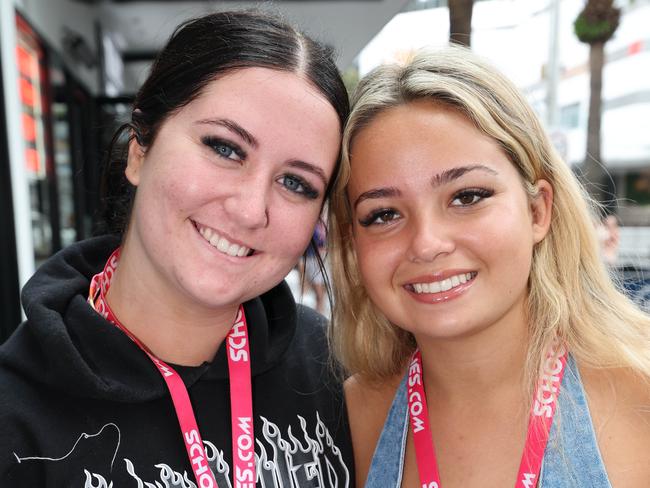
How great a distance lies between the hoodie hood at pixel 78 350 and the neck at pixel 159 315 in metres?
0.06

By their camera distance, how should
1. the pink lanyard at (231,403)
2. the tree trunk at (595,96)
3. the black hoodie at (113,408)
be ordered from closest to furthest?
the black hoodie at (113,408) → the pink lanyard at (231,403) → the tree trunk at (595,96)

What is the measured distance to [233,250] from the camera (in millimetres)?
1473

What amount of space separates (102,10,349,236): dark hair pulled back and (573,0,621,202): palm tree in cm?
196

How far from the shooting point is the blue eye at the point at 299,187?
5.04 ft

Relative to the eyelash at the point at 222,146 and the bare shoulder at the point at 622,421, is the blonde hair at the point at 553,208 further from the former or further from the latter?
the eyelash at the point at 222,146

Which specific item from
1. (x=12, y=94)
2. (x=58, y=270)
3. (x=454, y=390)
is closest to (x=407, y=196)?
(x=454, y=390)

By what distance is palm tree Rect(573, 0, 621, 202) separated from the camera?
11.7ft

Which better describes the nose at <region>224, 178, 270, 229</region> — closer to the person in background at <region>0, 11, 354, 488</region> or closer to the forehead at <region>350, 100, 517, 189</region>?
the person in background at <region>0, 11, 354, 488</region>

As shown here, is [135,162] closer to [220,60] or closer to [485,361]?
[220,60]

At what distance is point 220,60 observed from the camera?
1.49 m

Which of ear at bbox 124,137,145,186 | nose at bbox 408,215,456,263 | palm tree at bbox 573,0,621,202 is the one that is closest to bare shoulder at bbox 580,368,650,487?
Answer: nose at bbox 408,215,456,263

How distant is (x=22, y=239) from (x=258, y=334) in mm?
3085

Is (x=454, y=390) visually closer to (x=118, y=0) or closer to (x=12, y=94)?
(x=12, y=94)

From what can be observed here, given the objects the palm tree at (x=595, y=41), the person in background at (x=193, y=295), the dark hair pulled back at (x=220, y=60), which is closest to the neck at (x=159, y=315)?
the person in background at (x=193, y=295)
